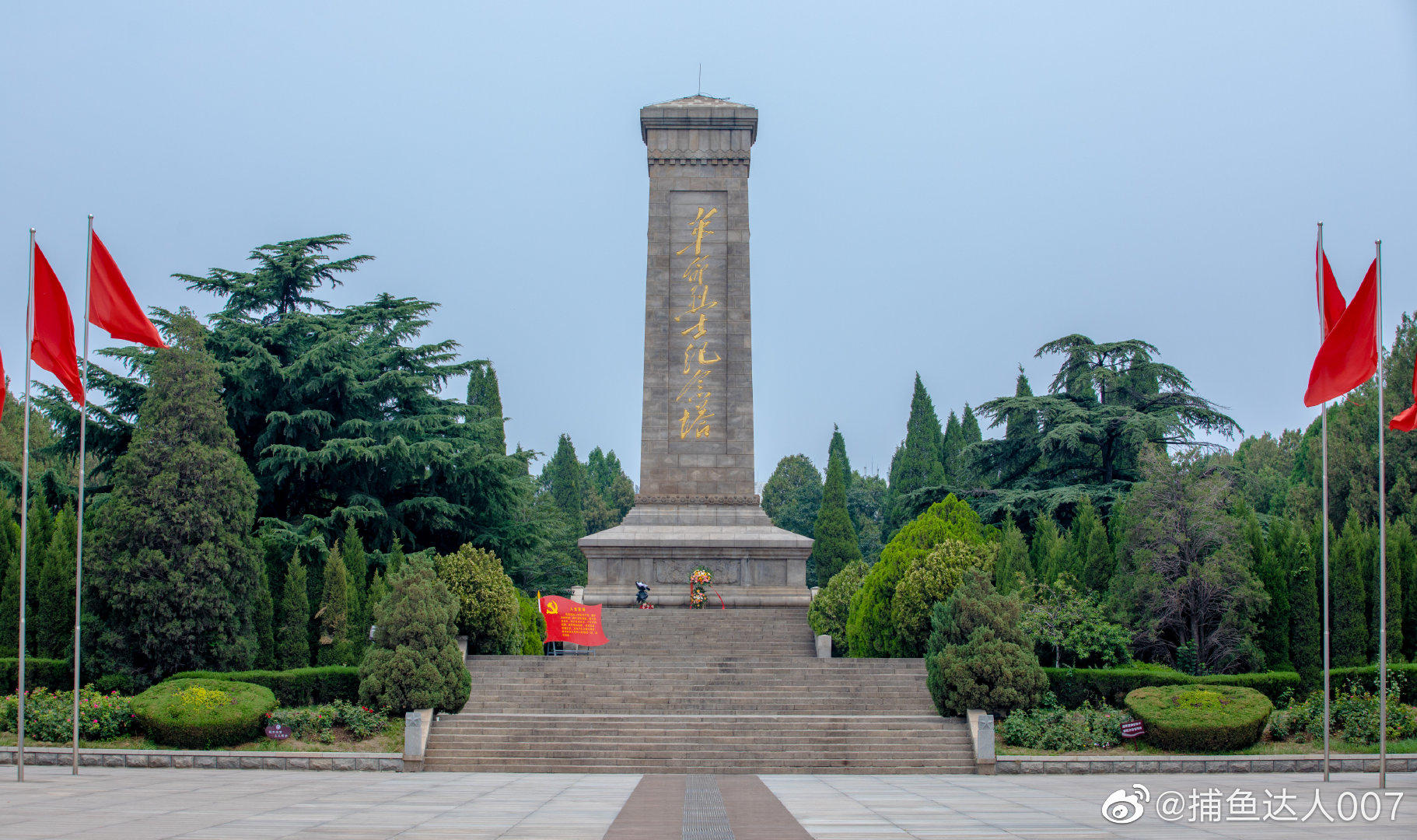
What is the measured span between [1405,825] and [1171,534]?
12.7 meters

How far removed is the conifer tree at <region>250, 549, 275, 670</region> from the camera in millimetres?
24047

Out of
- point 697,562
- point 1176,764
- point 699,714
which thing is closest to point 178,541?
point 699,714

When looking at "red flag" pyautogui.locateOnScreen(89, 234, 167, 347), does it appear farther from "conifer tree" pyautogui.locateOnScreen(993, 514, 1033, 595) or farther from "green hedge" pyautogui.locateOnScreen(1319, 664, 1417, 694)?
"green hedge" pyautogui.locateOnScreen(1319, 664, 1417, 694)

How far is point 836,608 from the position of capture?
2767 centimetres

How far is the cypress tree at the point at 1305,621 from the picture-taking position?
77.7 feet

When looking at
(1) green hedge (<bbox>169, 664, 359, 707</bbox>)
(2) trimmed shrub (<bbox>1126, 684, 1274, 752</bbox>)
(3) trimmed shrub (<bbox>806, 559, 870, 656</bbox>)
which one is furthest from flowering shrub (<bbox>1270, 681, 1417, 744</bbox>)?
(1) green hedge (<bbox>169, 664, 359, 707</bbox>)

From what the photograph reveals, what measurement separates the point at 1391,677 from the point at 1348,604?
2.72 m

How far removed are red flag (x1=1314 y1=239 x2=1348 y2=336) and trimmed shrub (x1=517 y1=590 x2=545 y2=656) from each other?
53.4ft

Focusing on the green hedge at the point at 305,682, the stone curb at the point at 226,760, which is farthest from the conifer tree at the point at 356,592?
the stone curb at the point at 226,760

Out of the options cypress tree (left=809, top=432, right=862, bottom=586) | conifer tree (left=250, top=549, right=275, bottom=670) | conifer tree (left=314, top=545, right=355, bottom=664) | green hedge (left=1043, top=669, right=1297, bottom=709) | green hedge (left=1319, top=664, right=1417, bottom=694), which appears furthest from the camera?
cypress tree (left=809, top=432, right=862, bottom=586)

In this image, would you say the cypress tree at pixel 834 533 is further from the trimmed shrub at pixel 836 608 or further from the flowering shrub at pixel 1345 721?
the flowering shrub at pixel 1345 721

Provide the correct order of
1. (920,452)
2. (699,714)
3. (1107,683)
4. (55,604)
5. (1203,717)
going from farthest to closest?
(920,452) → (55,604) → (1107,683) → (699,714) → (1203,717)

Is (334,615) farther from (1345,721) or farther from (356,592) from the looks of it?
(1345,721)

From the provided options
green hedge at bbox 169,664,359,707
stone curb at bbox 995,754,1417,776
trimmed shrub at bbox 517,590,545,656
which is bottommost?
stone curb at bbox 995,754,1417,776
